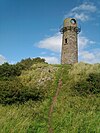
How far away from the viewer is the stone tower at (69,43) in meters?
45.2

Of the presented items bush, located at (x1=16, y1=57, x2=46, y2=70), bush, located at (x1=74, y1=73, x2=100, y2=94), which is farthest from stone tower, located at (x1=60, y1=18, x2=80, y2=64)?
bush, located at (x1=74, y1=73, x2=100, y2=94)

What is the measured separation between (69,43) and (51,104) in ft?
104

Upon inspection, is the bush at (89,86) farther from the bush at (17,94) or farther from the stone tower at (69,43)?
the stone tower at (69,43)

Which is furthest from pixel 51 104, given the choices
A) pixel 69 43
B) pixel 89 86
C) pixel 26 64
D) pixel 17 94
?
pixel 69 43

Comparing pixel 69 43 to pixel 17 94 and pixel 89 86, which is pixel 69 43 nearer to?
pixel 89 86

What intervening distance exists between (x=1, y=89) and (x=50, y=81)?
249 inches

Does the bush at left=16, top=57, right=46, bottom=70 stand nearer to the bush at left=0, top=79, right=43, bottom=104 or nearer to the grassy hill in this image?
the grassy hill

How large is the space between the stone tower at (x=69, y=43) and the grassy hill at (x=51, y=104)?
1673 centimetres

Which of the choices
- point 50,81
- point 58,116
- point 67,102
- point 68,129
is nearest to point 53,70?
point 50,81

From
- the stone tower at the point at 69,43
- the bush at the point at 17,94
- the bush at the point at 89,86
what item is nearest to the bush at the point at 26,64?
the stone tower at the point at 69,43

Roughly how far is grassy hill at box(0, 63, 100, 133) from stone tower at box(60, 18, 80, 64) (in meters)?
16.7

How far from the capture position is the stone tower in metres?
45.2

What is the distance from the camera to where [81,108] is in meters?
13.7

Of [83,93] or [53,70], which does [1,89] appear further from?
[53,70]
